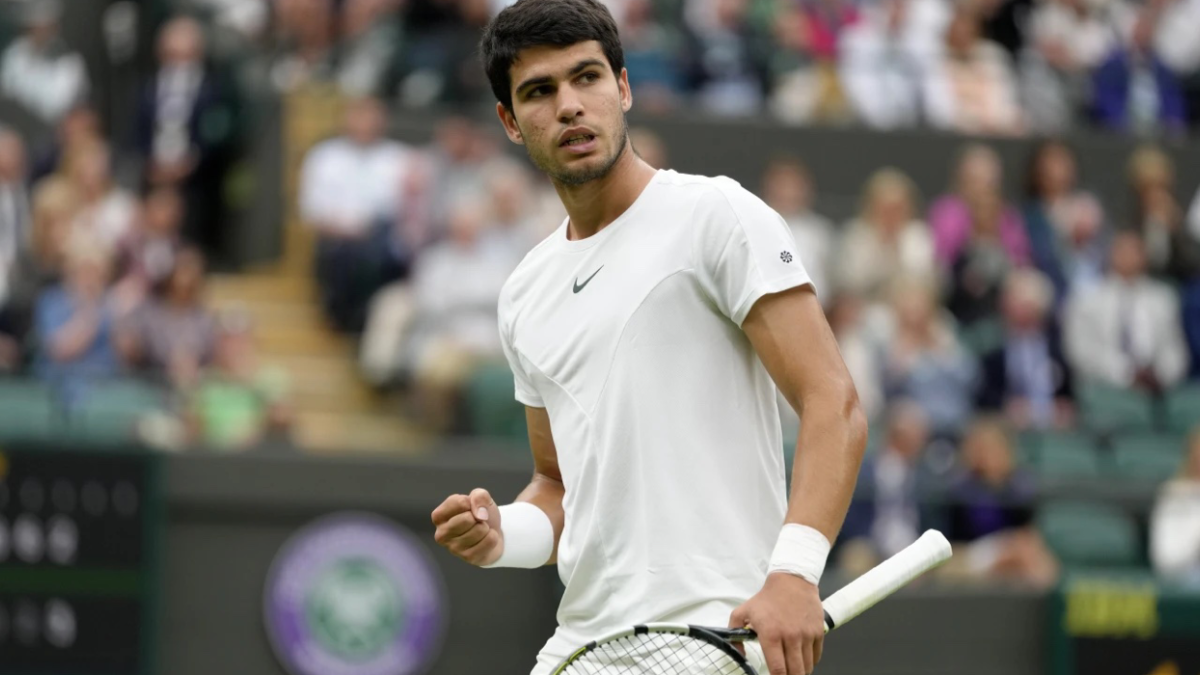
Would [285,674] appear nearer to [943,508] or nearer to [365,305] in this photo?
[365,305]

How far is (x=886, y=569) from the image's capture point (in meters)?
3.81

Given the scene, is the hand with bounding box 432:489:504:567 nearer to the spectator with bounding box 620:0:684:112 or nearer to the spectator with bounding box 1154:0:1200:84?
the spectator with bounding box 620:0:684:112

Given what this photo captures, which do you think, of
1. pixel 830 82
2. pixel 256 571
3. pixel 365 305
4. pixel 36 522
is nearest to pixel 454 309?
pixel 365 305

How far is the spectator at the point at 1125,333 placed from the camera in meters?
13.4

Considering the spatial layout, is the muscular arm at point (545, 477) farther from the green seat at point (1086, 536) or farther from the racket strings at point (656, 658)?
the green seat at point (1086, 536)

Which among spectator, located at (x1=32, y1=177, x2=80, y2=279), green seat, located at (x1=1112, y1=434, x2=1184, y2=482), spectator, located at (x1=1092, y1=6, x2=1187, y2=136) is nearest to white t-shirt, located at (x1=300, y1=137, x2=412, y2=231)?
spectator, located at (x1=32, y1=177, x2=80, y2=279)

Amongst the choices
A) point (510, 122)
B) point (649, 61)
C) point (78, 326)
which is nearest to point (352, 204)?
point (78, 326)

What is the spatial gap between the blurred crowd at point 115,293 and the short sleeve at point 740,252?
6.74 metres

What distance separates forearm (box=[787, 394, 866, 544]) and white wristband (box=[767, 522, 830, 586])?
2 centimetres

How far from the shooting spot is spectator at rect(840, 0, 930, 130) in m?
15.5

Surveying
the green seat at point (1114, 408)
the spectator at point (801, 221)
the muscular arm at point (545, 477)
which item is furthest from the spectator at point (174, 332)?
the muscular arm at point (545, 477)

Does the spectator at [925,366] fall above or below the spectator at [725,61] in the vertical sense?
below

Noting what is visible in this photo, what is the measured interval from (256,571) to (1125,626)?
15.3 ft

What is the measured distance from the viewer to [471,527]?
4.08m
